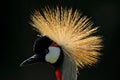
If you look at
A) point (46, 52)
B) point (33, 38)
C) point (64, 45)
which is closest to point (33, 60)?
point (46, 52)

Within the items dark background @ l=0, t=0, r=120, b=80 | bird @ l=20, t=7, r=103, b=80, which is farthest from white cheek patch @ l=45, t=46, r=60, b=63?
dark background @ l=0, t=0, r=120, b=80

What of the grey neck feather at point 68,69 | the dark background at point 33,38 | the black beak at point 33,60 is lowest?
the grey neck feather at point 68,69

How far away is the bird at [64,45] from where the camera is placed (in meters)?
3.66

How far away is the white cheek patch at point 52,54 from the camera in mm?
3648

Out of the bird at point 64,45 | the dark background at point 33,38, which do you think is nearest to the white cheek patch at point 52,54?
the bird at point 64,45

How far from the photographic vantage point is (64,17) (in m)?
3.77

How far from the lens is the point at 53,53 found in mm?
3654

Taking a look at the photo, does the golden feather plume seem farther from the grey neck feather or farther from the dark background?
the dark background

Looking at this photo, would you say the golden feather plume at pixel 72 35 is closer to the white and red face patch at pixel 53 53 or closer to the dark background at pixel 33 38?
the white and red face patch at pixel 53 53

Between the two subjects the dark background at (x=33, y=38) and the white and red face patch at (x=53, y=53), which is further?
the dark background at (x=33, y=38)

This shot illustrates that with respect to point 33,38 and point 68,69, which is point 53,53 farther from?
point 33,38

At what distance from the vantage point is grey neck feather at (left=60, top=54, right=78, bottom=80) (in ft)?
11.9

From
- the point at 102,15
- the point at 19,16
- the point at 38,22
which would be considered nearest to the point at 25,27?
the point at 19,16

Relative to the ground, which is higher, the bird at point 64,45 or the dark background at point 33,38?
the dark background at point 33,38
